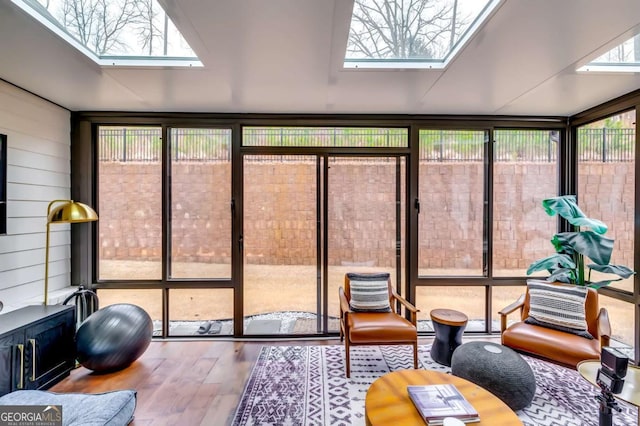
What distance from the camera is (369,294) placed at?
3193 mm

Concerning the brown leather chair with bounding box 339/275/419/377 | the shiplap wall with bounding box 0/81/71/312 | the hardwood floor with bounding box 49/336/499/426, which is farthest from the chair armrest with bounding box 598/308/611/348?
the shiplap wall with bounding box 0/81/71/312

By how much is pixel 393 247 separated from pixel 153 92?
3.13 m

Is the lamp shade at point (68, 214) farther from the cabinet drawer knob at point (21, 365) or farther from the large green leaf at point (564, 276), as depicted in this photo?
the large green leaf at point (564, 276)

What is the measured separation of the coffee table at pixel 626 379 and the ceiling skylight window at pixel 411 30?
8.00 feet

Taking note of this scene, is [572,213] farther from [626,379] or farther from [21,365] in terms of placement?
[21,365]

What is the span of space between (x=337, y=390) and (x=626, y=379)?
2.05 m

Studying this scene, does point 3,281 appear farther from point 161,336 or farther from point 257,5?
point 257,5

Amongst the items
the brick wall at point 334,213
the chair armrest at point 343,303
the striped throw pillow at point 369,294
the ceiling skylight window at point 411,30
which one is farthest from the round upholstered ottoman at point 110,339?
the ceiling skylight window at point 411,30

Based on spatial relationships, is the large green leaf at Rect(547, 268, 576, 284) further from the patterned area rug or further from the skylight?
the skylight

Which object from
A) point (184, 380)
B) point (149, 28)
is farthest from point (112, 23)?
point (184, 380)

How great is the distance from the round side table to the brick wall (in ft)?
2.66

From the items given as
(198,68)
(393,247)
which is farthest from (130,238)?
(393,247)

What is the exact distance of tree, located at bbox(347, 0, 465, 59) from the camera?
5.83 feet

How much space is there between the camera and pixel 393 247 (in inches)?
144
